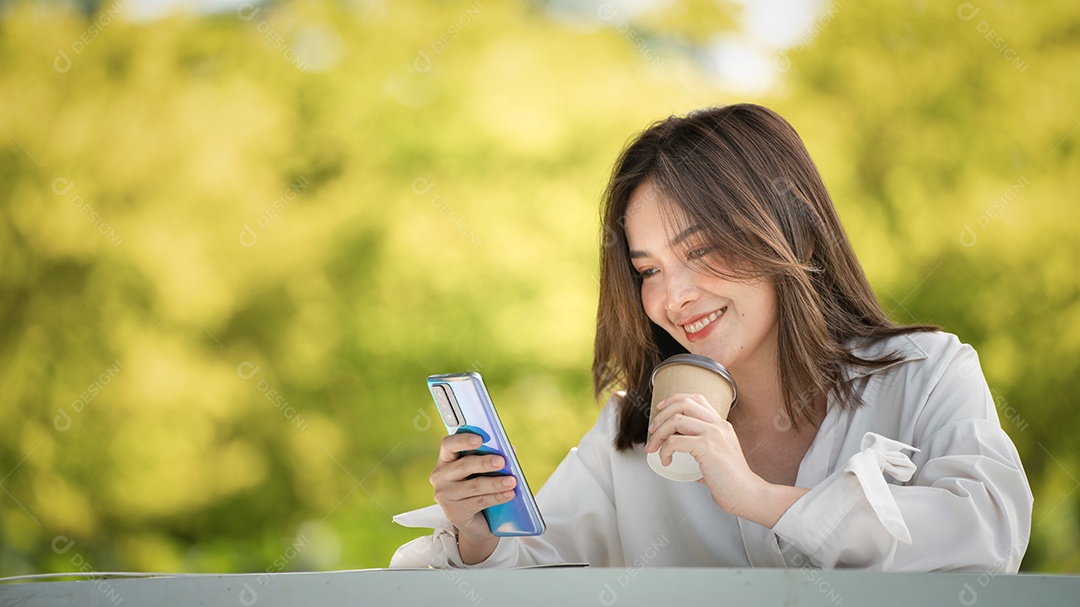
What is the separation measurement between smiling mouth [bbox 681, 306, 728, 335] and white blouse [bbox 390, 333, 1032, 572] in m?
0.26

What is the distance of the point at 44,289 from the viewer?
4.17 m

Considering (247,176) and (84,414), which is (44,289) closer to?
(84,414)

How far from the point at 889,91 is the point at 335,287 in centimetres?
242

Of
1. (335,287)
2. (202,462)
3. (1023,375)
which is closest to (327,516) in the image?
(202,462)

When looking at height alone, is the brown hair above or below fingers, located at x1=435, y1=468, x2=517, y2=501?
above

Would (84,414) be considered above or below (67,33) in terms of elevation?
below

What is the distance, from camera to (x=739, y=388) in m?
1.86

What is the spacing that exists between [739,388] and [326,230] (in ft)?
8.58

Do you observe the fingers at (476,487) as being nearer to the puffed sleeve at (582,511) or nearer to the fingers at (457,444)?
the fingers at (457,444)

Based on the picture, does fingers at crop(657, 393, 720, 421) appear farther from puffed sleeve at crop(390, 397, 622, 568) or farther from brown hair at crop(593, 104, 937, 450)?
puffed sleeve at crop(390, 397, 622, 568)

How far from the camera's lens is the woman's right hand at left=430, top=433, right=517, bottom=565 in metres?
1.54

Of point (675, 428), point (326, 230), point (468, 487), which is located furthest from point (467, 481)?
point (326, 230)

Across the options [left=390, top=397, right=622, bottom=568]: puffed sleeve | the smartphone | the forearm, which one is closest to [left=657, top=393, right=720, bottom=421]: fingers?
the forearm

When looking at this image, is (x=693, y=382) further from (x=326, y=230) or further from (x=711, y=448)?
(x=326, y=230)
